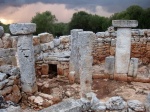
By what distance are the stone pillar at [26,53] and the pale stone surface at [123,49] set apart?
10.5 feet

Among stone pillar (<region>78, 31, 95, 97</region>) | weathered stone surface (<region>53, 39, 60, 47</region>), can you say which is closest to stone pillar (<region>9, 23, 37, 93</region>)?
stone pillar (<region>78, 31, 95, 97</region>)

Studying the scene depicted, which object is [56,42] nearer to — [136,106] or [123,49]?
[123,49]

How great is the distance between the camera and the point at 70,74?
28.5 feet

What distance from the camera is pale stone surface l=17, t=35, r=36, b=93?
7117 millimetres

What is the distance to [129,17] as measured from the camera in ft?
85.8

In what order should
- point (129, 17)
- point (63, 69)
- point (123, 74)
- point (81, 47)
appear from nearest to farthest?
point (81, 47) < point (123, 74) < point (63, 69) < point (129, 17)

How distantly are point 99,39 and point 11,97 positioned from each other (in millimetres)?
5943

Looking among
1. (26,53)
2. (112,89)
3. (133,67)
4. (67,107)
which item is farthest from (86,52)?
(133,67)

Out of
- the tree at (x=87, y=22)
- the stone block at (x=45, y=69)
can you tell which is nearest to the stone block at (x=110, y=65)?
the stone block at (x=45, y=69)

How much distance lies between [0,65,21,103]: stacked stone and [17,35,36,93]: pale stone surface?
21cm

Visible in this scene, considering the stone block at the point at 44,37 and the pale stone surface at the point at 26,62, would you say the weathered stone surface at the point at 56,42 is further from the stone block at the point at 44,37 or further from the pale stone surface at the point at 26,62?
the pale stone surface at the point at 26,62

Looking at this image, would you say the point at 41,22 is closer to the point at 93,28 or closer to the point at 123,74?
the point at 93,28

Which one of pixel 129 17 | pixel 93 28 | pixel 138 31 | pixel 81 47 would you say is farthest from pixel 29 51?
pixel 93 28

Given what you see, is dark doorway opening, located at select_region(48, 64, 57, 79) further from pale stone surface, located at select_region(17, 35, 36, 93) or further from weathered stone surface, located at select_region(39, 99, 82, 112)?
weathered stone surface, located at select_region(39, 99, 82, 112)
